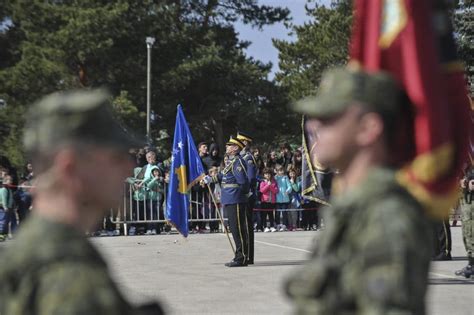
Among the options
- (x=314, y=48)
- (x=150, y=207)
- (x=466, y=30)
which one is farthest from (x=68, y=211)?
(x=314, y=48)

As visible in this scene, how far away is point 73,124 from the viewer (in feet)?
9.20

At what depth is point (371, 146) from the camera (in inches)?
126

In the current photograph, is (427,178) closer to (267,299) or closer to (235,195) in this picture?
(267,299)

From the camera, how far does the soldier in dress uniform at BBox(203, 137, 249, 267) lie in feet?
48.7

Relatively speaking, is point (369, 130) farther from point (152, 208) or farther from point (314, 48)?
point (314, 48)

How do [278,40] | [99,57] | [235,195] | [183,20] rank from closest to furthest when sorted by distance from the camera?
[235,195] → [99,57] → [183,20] → [278,40]

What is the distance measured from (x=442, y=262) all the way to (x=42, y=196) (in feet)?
42.4

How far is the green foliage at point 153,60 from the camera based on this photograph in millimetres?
45188

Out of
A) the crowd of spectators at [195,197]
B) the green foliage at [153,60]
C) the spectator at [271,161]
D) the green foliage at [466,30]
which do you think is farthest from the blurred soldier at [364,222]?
the green foliage at [153,60]

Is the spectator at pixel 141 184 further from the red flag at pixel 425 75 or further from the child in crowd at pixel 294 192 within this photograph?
the red flag at pixel 425 75

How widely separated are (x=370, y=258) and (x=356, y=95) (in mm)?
530

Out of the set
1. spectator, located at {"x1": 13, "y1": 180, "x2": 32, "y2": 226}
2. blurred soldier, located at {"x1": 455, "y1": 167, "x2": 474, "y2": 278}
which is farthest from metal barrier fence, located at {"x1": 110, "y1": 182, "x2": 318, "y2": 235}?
blurred soldier, located at {"x1": 455, "y1": 167, "x2": 474, "y2": 278}

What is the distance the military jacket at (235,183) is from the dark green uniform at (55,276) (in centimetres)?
1200

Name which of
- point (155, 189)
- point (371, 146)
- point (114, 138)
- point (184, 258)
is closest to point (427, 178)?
point (371, 146)
